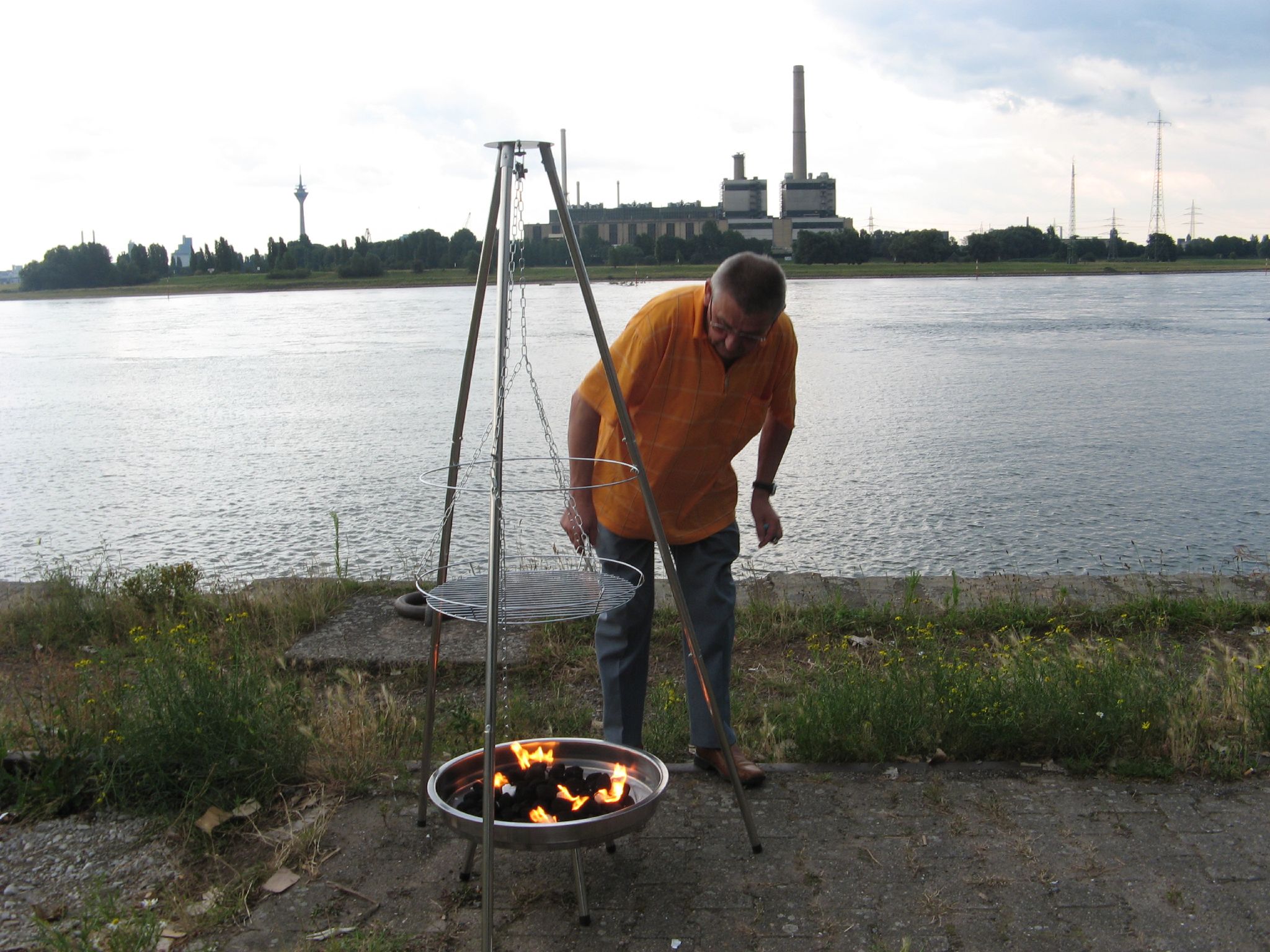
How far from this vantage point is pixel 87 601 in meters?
6.75

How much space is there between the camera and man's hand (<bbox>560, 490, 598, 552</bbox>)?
3.95 meters

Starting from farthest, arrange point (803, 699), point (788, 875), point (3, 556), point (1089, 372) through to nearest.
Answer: point (1089, 372) → point (3, 556) → point (803, 699) → point (788, 875)

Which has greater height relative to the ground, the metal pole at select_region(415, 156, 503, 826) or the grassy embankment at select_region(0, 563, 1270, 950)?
→ the metal pole at select_region(415, 156, 503, 826)

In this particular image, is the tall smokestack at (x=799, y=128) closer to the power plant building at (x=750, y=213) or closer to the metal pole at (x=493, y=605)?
the power plant building at (x=750, y=213)

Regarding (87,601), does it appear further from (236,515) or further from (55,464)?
(55,464)

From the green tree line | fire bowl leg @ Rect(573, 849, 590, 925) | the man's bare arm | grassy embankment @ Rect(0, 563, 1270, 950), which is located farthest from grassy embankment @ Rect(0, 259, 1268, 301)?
fire bowl leg @ Rect(573, 849, 590, 925)

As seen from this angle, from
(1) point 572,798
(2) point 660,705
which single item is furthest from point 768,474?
(1) point 572,798

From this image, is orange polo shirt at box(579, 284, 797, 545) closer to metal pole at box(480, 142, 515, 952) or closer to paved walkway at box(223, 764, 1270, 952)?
metal pole at box(480, 142, 515, 952)

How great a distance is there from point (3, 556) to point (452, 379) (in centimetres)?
1399

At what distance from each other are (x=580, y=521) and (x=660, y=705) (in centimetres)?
139

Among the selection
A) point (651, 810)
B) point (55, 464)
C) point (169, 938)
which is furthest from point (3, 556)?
point (651, 810)

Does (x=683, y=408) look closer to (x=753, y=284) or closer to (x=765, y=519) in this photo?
(x=753, y=284)

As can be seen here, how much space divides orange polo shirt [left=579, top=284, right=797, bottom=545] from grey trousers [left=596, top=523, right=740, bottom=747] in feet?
0.25

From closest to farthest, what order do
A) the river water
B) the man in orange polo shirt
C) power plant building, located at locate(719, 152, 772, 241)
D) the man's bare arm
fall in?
the man in orange polo shirt
the man's bare arm
the river water
power plant building, located at locate(719, 152, 772, 241)
